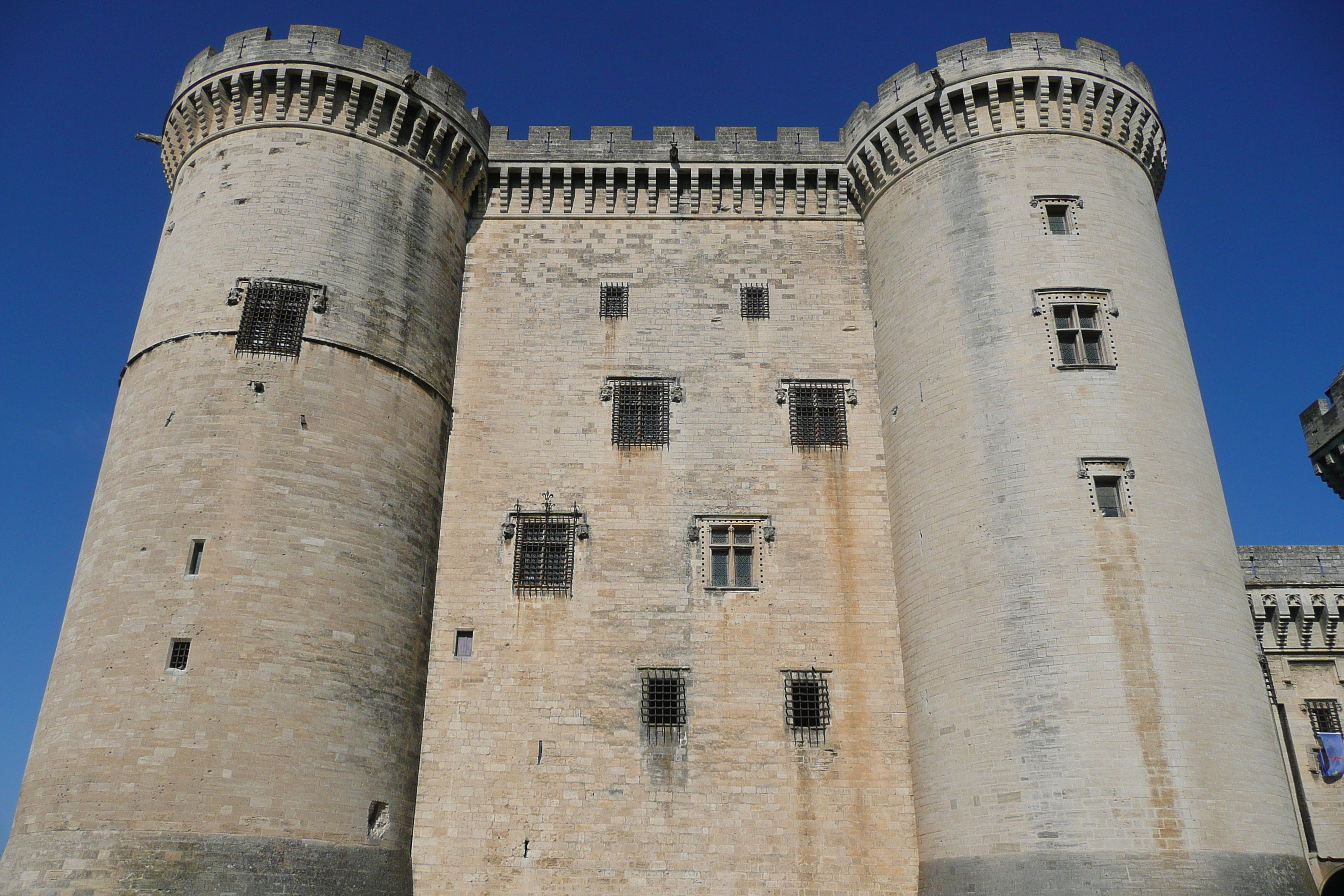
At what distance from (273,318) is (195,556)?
4353 mm

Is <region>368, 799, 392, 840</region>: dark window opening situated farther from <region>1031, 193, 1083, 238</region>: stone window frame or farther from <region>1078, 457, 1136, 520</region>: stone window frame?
<region>1031, 193, 1083, 238</region>: stone window frame

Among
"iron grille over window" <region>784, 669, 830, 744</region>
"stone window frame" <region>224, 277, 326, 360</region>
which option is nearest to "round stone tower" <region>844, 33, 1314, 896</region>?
"iron grille over window" <region>784, 669, 830, 744</region>

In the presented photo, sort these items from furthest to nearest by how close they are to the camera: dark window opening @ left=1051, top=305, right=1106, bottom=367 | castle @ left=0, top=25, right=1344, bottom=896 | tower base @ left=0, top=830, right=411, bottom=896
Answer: dark window opening @ left=1051, top=305, right=1106, bottom=367 < castle @ left=0, top=25, right=1344, bottom=896 < tower base @ left=0, top=830, right=411, bottom=896

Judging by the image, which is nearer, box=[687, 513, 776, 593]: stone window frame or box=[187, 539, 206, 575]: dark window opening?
box=[187, 539, 206, 575]: dark window opening

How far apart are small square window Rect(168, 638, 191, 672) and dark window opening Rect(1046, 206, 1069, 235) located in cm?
1613

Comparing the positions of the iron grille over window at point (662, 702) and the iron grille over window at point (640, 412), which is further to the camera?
the iron grille over window at point (640, 412)

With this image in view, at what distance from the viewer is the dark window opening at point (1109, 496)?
52.2ft

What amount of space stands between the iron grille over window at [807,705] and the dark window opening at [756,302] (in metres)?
7.37

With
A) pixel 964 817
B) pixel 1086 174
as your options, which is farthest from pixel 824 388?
pixel 964 817

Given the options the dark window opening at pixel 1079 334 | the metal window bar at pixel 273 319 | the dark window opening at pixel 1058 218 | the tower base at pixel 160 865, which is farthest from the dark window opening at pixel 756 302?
the tower base at pixel 160 865

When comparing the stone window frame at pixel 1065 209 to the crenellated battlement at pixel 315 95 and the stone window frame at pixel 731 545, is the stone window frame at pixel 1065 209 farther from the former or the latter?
the crenellated battlement at pixel 315 95

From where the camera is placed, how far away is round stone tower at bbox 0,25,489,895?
→ 14.0 metres

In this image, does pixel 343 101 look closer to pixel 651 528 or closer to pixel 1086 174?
pixel 651 528

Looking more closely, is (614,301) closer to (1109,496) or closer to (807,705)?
(807,705)
